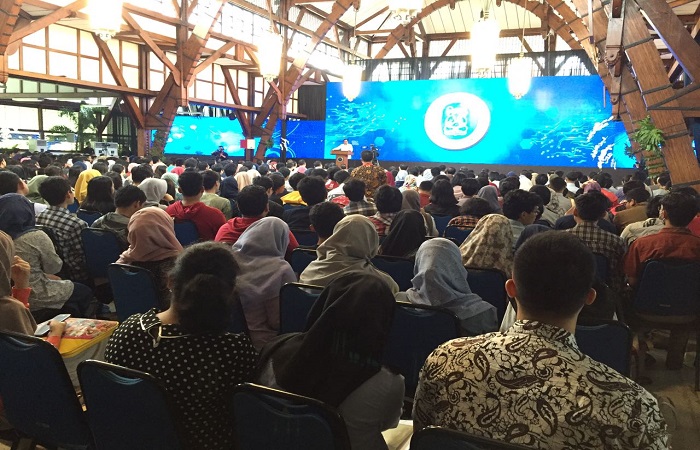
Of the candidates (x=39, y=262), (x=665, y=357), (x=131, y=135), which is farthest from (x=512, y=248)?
(x=131, y=135)

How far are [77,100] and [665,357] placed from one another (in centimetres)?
1805

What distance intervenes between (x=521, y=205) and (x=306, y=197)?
1.96 metres

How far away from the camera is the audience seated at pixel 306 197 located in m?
5.21

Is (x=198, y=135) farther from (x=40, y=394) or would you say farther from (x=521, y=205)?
(x=40, y=394)

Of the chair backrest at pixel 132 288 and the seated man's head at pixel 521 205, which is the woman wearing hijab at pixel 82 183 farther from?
the seated man's head at pixel 521 205

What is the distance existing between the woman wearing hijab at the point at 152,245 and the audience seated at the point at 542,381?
2504 mm

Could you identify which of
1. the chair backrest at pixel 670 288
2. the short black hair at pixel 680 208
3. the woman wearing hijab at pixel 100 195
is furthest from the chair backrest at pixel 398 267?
the woman wearing hijab at pixel 100 195

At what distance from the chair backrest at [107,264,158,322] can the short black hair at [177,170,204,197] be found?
1.44 metres

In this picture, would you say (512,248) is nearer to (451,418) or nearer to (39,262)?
(451,418)

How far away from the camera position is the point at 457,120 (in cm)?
1883

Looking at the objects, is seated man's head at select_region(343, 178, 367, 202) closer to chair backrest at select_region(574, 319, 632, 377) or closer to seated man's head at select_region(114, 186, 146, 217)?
seated man's head at select_region(114, 186, 146, 217)

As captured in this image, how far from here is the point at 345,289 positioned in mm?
1511

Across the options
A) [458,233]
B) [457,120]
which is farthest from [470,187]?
[457,120]

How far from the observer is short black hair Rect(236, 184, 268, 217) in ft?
13.2
